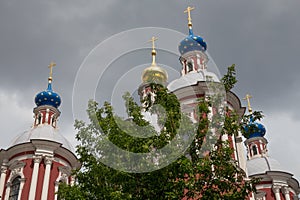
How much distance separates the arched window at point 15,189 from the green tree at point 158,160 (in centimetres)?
1273

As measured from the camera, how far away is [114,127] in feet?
34.7

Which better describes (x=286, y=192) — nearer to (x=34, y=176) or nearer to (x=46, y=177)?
(x=46, y=177)

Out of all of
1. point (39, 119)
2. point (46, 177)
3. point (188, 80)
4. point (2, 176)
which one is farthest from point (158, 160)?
point (39, 119)

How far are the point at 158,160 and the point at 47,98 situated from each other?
1969cm

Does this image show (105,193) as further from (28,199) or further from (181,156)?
(28,199)

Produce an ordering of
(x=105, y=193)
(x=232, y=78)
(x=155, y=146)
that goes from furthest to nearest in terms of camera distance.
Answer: (x=232, y=78), (x=155, y=146), (x=105, y=193)

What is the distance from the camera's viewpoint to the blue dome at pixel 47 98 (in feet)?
91.5

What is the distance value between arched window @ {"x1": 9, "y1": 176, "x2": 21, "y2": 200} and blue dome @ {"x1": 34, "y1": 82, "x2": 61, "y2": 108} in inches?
268

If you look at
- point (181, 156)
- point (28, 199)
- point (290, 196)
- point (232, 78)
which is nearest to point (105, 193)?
point (181, 156)

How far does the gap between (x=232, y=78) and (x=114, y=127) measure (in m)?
3.57

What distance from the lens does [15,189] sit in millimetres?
22250

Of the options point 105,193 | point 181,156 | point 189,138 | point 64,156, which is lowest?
point 105,193

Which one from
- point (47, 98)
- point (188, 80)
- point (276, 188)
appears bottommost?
point (276, 188)

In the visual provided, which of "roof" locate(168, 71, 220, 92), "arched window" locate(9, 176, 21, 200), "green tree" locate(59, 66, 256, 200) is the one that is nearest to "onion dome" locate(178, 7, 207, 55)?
"roof" locate(168, 71, 220, 92)
